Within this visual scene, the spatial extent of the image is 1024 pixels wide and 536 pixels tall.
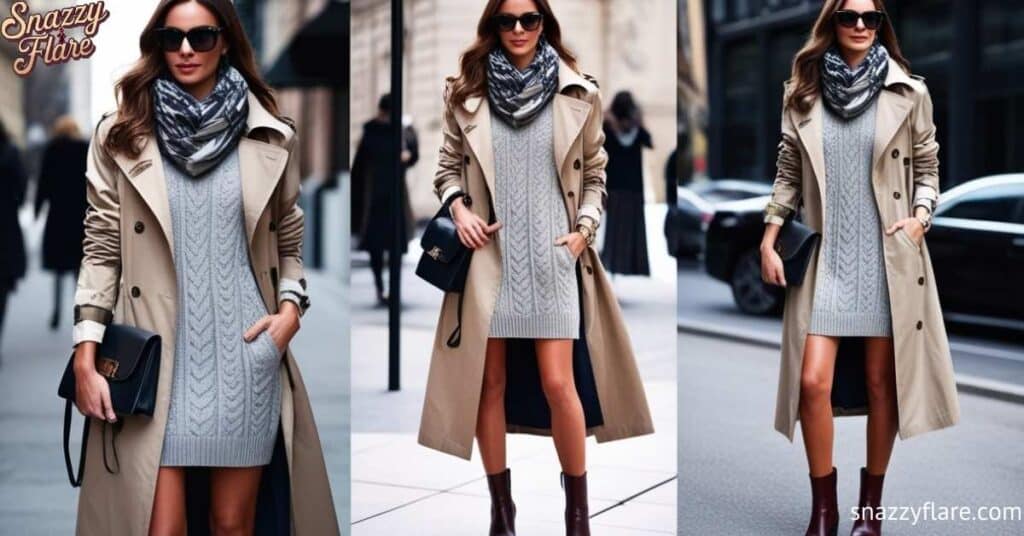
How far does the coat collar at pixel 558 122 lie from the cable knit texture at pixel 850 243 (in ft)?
3.07

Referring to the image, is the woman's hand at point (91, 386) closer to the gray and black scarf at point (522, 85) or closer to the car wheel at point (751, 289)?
the gray and black scarf at point (522, 85)

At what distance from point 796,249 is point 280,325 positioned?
203 cm

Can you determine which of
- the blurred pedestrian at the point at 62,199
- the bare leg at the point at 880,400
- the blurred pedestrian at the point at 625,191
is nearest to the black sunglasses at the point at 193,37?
the blurred pedestrian at the point at 62,199

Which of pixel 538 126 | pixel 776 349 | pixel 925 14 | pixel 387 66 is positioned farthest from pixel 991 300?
pixel 387 66

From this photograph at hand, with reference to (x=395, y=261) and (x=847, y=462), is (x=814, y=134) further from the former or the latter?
(x=395, y=261)

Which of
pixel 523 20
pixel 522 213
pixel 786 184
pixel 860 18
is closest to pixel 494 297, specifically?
Answer: pixel 522 213

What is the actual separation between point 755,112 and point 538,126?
4907 mm

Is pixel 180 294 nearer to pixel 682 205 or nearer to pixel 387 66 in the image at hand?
pixel 387 66

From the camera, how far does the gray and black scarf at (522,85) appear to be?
169 inches

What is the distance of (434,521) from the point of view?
498 centimetres

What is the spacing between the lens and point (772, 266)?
4707mm

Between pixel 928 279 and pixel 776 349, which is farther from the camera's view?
pixel 776 349

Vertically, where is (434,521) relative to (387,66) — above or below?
below

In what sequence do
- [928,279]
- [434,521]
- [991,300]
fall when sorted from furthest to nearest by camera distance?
[991,300], [434,521], [928,279]
